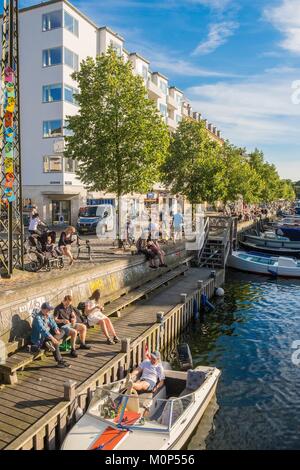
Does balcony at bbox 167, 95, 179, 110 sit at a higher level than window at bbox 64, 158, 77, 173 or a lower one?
higher

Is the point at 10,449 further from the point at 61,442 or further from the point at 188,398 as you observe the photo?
the point at 188,398

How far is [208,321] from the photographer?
812 inches

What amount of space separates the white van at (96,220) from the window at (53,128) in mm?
8830

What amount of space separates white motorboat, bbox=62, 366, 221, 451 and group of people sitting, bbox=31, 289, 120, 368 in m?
2.19

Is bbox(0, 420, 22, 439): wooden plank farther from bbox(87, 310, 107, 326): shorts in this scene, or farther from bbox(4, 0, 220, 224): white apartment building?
bbox(4, 0, 220, 224): white apartment building

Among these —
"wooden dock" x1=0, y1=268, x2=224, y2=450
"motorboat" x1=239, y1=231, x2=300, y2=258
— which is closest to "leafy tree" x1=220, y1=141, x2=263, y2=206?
"motorboat" x1=239, y1=231, x2=300, y2=258

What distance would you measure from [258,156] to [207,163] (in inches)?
1659

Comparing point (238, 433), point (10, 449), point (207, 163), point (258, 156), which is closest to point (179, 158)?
point (207, 163)

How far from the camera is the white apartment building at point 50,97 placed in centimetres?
3656

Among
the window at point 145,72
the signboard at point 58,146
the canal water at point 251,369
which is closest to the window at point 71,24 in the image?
the signboard at point 58,146

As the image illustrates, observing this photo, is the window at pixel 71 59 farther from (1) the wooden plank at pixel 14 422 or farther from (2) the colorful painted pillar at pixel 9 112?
(1) the wooden plank at pixel 14 422

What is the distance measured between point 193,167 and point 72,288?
24.2 metres

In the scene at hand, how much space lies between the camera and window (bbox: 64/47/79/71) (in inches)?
1443

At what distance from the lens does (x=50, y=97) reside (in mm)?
37344
